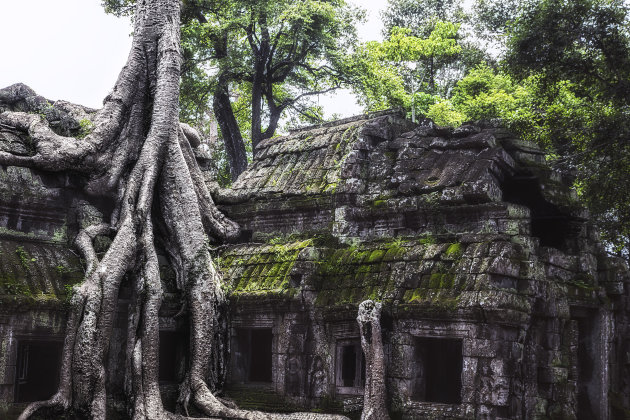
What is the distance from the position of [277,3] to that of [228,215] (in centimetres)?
963

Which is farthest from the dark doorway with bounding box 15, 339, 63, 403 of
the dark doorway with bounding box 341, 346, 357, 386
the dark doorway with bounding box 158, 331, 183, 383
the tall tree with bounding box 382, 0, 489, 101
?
the tall tree with bounding box 382, 0, 489, 101

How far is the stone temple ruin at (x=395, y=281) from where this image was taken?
9.27 meters

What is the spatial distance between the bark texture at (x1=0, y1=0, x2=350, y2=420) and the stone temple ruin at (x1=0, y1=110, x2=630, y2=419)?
1.14 ft

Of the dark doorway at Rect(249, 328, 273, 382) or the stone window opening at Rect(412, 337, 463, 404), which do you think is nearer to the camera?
the stone window opening at Rect(412, 337, 463, 404)

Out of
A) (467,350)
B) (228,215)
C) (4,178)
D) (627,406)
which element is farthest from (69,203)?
(627,406)

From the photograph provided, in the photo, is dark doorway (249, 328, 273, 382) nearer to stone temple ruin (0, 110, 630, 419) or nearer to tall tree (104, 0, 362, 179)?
stone temple ruin (0, 110, 630, 419)

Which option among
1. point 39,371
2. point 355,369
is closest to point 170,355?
point 39,371

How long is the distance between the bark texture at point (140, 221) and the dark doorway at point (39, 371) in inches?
42.0

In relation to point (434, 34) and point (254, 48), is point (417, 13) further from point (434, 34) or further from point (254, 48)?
point (254, 48)

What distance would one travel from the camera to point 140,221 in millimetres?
10789

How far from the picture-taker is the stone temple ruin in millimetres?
9266

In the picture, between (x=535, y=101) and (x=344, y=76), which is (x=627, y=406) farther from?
(x=344, y=76)

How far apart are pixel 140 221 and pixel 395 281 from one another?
3.71 m

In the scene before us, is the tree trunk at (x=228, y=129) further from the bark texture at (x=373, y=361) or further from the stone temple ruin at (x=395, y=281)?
the bark texture at (x=373, y=361)
